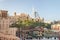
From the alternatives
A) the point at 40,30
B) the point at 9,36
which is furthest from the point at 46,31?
the point at 9,36

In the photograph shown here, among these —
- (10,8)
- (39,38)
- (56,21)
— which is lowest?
(39,38)

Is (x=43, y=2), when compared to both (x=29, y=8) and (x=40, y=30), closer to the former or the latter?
(x=29, y=8)

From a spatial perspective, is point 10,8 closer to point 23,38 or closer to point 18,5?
point 18,5

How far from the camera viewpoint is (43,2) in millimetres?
2918

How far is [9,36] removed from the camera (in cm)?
272

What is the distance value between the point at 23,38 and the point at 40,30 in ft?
1.07

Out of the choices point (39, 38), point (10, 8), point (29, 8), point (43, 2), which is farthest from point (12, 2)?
point (39, 38)

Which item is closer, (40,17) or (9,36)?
(9,36)

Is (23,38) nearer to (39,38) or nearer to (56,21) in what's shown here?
(39,38)

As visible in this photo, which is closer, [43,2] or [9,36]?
[9,36]

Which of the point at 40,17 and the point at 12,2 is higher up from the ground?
the point at 12,2

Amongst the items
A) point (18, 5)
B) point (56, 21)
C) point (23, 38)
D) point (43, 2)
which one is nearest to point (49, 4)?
point (43, 2)

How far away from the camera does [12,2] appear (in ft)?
9.31

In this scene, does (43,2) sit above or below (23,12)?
above
